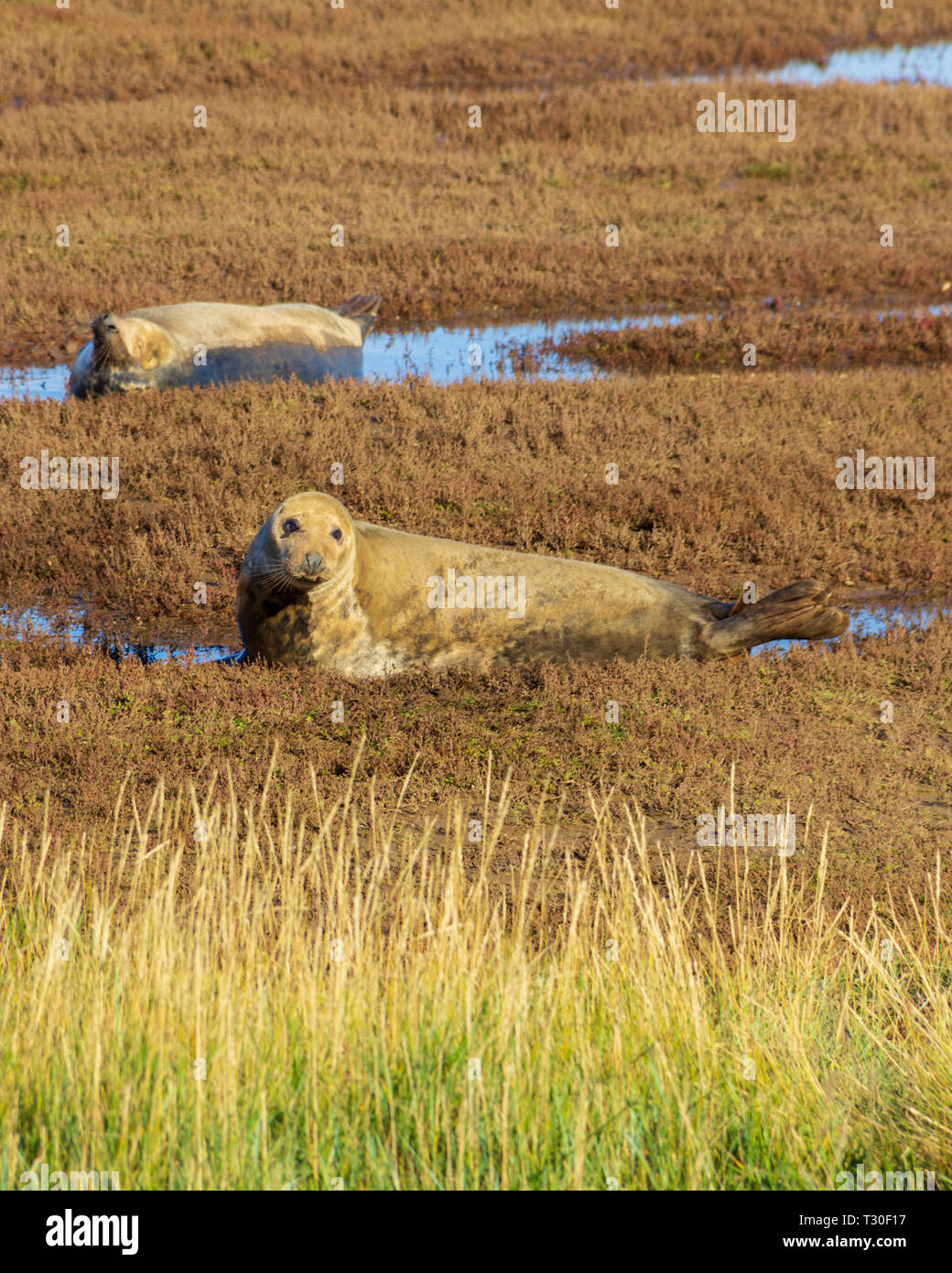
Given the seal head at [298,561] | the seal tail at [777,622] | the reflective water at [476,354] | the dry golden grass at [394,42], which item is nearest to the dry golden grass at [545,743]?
the seal tail at [777,622]

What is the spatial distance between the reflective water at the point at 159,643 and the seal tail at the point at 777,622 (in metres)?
0.54

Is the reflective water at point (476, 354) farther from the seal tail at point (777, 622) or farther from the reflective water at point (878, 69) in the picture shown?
the reflective water at point (878, 69)

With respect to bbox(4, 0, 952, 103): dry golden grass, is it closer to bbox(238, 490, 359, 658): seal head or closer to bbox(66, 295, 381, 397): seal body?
bbox(66, 295, 381, 397): seal body

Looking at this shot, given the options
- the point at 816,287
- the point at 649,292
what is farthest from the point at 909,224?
the point at 649,292

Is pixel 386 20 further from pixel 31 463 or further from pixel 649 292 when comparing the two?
pixel 31 463

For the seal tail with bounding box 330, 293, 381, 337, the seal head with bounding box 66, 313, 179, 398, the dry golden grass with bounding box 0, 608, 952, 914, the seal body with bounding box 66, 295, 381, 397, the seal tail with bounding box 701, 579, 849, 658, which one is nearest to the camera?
the dry golden grass with bounding box 0, 608, 952, 914

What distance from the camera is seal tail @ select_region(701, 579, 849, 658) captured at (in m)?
7.46

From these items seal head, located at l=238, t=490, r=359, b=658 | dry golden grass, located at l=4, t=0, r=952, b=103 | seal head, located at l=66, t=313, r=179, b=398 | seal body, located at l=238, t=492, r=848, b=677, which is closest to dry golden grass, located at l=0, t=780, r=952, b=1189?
seal head, located at l=238, t=490, r=359, b=658

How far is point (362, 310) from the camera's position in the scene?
14969 mm

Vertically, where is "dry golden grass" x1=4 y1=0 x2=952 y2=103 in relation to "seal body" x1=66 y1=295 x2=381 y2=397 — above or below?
above

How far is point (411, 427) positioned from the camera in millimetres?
11555

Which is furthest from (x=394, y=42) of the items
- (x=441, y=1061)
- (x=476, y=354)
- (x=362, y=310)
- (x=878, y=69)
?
(x=441, y=1061)

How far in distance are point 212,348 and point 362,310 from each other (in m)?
2.74
